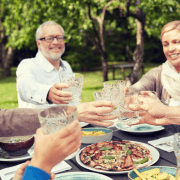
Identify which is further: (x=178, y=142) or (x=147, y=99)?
(x=147, y=99)

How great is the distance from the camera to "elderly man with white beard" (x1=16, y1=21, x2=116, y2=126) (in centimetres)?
166

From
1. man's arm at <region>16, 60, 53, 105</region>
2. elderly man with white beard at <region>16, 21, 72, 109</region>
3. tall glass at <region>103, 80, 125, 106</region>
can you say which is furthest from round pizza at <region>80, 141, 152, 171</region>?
elderly man with white beard at <region>16, 21, 72, 109</region>

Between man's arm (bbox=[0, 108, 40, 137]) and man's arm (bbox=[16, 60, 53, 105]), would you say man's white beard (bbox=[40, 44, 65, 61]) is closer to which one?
man's arm (bbox=[16, 60, 53, 105])

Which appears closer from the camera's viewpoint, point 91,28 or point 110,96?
point 110,96

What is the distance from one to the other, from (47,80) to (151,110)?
2221 millimetres

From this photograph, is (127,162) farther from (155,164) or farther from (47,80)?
(47,80)

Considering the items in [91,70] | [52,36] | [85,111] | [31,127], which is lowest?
[91,70]

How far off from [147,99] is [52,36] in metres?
2.49

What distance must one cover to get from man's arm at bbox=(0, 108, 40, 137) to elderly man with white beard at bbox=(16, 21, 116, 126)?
301 mm

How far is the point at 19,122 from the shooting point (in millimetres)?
1778

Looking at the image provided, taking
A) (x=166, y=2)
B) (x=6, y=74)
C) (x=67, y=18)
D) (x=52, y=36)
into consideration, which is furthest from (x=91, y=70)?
(x=52, y=36)

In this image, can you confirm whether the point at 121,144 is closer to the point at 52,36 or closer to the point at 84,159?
the point at 84,159

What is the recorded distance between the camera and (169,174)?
1.36 metres

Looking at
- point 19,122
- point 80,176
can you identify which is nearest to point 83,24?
point 19,122
